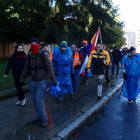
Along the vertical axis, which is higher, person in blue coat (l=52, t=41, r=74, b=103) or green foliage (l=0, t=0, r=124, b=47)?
green foliage (l=0, t=0, r=124, b=47)

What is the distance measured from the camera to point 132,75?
249 inches

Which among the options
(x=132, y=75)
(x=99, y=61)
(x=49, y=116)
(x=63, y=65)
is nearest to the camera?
(x=49, y=116)

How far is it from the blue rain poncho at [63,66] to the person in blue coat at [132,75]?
1.85m

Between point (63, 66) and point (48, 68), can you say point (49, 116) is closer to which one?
point (48, 68)

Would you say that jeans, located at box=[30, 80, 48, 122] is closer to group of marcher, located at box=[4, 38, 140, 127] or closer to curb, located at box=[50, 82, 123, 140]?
group of marcher, located at box=[4, 38, 140, 127]

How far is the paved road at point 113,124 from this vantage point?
3977 millimetres

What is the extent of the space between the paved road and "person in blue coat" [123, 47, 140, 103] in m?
0.40

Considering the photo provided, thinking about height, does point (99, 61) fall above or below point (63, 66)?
above

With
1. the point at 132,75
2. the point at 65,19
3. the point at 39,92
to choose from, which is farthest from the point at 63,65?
the point at 65,19

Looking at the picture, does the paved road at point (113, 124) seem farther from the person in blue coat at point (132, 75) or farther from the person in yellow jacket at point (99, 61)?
the person in yellow jacket at point (99, 61)

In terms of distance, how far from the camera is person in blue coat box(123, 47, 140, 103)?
621cm

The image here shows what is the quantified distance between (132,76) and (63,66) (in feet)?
7.33

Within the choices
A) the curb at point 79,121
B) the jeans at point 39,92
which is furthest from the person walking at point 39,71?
the curb at point 79,121

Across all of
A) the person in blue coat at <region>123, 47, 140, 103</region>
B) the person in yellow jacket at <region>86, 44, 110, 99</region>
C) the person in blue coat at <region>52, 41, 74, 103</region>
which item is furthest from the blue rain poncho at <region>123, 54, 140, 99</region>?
the person in blue coat at <region>52, 41, 74, 103</region>
